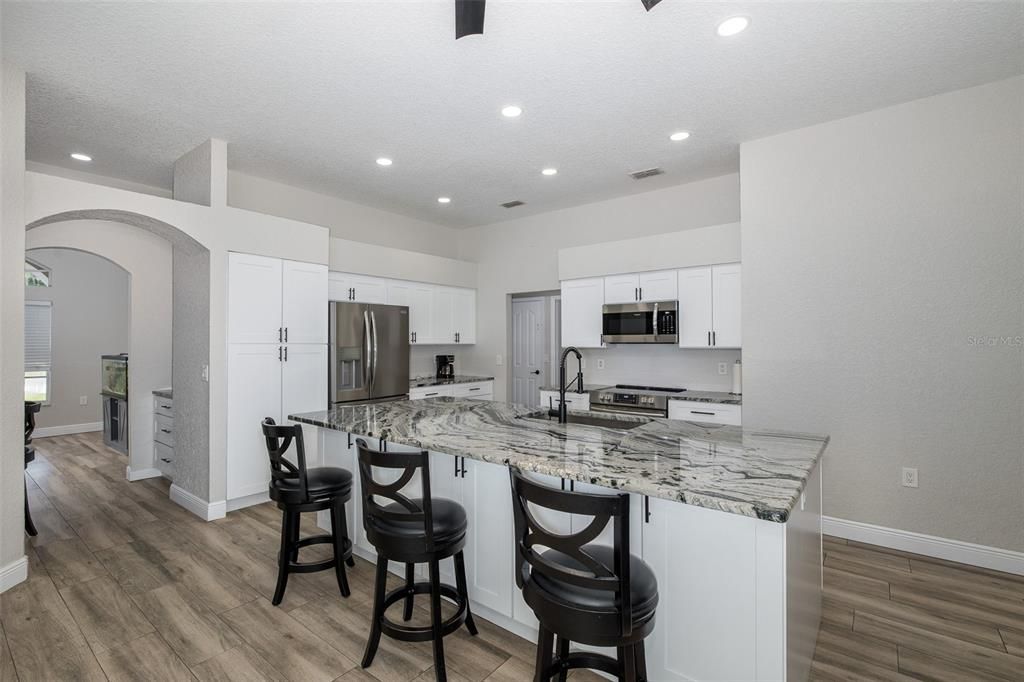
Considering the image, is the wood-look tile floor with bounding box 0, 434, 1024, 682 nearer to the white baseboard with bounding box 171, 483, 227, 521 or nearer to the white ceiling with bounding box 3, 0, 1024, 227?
the white baseboard with bounding box 171, 483, 227, 521

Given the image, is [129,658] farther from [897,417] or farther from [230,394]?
[897,417]

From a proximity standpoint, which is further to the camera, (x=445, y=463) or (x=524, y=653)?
(x=445, y=463)

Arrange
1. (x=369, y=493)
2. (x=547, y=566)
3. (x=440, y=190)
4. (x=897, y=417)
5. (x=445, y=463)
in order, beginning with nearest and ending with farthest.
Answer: (x=547, y=566) < (x=369, y=493) < (x=445, y=463) < (x=897, y=417) < (x=440, y=190)

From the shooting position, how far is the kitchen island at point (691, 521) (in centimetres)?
152

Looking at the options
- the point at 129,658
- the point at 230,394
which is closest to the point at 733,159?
the point at 230,394

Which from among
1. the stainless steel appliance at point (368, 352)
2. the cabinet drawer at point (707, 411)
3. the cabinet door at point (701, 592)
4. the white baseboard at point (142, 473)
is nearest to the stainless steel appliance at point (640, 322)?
the cabinet drawer at point (707, 411)

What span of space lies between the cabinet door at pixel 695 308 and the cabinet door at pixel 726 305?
5 centimetres

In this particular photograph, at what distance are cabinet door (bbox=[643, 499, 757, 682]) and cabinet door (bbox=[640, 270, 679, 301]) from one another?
3134 millimetres

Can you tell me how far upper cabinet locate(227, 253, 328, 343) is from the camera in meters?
3.85

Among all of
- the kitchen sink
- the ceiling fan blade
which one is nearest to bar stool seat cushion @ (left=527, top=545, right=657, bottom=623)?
the kitchen sink

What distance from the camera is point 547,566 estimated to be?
1.46m

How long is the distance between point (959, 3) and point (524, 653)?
11.7ft

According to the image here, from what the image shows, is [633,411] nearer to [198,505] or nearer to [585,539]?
[585,539]

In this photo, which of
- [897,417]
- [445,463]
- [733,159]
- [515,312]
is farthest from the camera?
[515,312]
